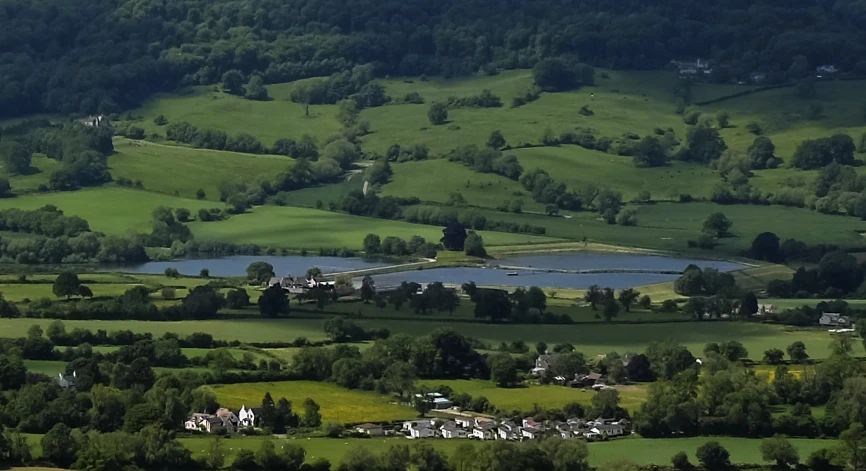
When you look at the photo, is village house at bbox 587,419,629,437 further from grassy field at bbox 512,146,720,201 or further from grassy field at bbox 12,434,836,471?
grassy field at bbox 512,146,720,201

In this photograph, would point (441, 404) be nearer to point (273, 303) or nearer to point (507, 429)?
point (507, 429)

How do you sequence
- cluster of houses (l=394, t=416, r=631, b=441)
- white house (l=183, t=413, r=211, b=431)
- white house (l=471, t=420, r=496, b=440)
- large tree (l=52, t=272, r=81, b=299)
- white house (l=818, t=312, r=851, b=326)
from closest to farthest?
1. white house (l=471, t=420, r=496, b=440)
2. cluster of houses (l=394, t=416, r=631, b=441)
3. white house (l=183, t=413, r=211, b=431)
4. white house (l=818, t=312, r=851, b=326)
5. large tree (l=52, t=272, r=81, b=299)

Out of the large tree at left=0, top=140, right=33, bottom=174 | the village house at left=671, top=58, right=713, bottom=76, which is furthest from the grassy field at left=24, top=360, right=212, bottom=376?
the village house at left=671, top=58, right=713, bottom=76

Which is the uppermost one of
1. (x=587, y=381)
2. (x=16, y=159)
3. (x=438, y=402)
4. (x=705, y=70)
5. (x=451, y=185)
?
(x=705, y=70)

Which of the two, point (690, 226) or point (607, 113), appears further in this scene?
point (607, 113)

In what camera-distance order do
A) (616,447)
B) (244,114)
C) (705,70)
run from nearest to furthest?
(616,447) < (244,114) < (705,70)

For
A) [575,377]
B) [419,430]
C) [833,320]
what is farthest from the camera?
[833,320]

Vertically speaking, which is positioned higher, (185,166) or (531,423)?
(185,166)

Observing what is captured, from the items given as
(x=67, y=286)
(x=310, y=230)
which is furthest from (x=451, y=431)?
(x=310, y=230)
